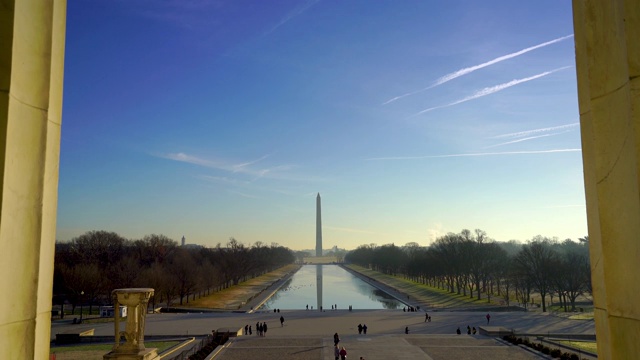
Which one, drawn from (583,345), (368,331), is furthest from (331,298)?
(583,345)

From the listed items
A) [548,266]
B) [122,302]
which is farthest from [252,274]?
[122,302]

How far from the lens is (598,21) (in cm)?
394

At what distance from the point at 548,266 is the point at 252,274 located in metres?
75.3

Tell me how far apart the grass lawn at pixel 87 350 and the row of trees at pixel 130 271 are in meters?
20.1

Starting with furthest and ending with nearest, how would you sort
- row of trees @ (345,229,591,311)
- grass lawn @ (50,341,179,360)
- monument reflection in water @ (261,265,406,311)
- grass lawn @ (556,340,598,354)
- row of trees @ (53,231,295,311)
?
monument reflection in water @ (261,265,406,311)
row of trees @ (345,229,591,311)
row of trees @ (53,231,295,311)
grass lawn @ (556,340,598,354)
grass lawn @ (50,341,179,360)

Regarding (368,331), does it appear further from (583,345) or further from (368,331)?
(583,345)

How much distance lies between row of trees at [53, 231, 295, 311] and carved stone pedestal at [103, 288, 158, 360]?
1494 inches

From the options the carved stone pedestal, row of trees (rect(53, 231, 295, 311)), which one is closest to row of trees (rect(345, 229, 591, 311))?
row of trees (rect(53, 231, 295, 311))

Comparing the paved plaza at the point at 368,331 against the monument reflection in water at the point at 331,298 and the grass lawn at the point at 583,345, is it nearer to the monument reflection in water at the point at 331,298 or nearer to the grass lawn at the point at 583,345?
the grass lawn at the point at 583,345

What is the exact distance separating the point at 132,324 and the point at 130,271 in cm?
4687

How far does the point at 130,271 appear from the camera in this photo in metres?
60.8

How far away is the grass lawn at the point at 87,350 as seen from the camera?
2883 cm

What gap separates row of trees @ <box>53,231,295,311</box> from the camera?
5516 cm

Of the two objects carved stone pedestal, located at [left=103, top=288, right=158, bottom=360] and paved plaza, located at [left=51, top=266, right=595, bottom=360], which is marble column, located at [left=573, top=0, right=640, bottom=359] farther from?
paved plaza, located at [left=51, top=266, right=595, bottom=360]
